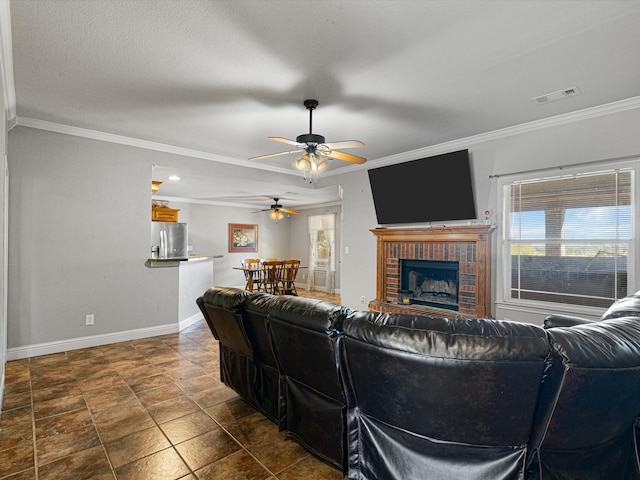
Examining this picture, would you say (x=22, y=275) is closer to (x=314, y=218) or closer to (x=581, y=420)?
(x=581, y=420)

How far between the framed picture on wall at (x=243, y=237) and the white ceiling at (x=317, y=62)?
18.5 ft

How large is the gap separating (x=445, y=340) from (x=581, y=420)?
57 cm

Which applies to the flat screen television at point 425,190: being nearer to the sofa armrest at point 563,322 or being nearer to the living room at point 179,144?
the living room at point 179,144

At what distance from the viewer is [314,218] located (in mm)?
9430

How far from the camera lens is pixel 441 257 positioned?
14.3 feet

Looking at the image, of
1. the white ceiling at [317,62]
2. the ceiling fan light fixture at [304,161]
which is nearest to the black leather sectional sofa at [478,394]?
the white ceiling at [317,62]

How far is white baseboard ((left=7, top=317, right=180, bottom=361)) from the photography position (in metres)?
3.55

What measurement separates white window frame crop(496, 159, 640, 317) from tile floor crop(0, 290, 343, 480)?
3.05 m

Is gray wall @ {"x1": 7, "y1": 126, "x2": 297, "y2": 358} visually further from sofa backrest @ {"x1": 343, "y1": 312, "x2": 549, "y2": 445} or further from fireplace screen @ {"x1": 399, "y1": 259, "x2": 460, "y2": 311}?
sofa backrest @ {"x1": 343, "y1": 312, "x2": 549, "y2": 445}

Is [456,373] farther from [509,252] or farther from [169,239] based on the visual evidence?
[169,239]

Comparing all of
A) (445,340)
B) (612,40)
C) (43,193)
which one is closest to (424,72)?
(612,40)

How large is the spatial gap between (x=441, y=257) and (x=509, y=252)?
783mm

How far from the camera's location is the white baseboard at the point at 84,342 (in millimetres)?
3550

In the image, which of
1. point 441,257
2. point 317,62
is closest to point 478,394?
point 317,62
